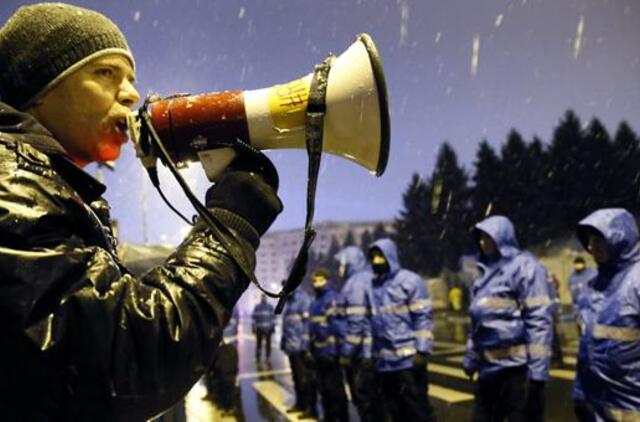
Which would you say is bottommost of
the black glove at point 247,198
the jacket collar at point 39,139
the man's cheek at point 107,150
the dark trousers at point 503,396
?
the dark trousers at point 503,396

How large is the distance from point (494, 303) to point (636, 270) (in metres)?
1.49

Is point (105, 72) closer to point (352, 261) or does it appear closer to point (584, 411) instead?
point (584, 411)

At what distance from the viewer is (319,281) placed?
30.5 ft

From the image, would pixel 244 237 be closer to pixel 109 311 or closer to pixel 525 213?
pixel 109 311

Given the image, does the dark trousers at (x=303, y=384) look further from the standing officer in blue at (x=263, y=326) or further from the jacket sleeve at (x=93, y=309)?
the jacket sleeve at (x=93, y=309)

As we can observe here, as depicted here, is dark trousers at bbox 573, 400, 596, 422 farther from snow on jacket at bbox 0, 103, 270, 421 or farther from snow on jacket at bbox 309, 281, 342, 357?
snow on jacket at bbox 309, 281, 342, 357

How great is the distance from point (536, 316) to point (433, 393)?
4603 mm

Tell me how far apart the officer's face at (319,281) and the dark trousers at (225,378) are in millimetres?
2245

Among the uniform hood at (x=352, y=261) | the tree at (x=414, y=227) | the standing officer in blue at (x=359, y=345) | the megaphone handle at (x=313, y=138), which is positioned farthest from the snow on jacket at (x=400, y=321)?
the tree at (x=414, y=227)

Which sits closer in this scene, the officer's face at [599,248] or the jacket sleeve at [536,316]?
the officer's face at [599,248]

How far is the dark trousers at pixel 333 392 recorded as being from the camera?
7.82 m

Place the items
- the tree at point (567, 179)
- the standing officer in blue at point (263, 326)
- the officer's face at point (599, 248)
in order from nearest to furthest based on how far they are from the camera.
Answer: the officer's face at point (599, 248) → the standing officer in blue at point (263, 326) → the tree at point (567, 179)

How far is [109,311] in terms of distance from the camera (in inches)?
34.2

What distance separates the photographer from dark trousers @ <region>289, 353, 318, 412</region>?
902 centimetres
